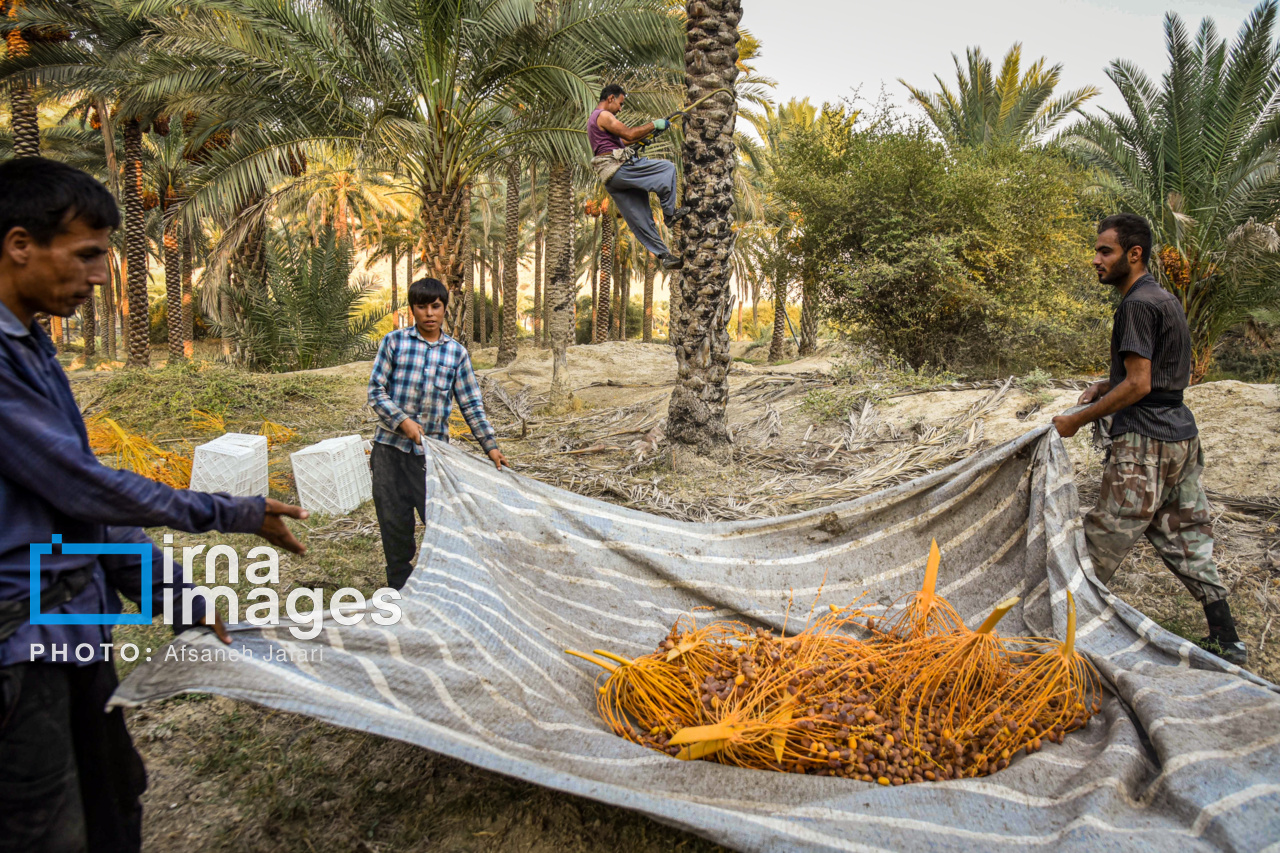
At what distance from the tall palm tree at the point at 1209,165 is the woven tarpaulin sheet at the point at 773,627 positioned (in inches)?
420

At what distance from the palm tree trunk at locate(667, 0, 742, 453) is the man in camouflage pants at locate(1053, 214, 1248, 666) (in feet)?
10.7

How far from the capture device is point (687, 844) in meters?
2.28

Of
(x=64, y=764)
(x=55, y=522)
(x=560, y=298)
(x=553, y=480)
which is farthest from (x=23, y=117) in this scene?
(x=64, y=764)

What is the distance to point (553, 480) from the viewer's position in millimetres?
6020

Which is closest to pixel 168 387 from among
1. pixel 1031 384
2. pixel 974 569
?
pixel 974 569

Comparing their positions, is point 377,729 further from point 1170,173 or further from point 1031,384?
point 1170,173

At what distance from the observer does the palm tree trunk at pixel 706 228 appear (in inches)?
231

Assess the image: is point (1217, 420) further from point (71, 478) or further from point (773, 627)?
point (71, 478)

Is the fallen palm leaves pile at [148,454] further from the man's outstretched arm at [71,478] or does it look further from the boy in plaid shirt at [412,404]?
the man's outstretched arm at [71,478]

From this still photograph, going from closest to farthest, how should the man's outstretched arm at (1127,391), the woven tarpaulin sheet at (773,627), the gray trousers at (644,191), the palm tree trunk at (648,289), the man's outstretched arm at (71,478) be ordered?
1. the man's outstretched arm at (71,478)
2. the woven tarpaulin sheet at (773,627)
3. the man's outstretched arm at (1127,391)
4. the gray trousers at (644,191)
5. the palm tree trunk at (648,289)

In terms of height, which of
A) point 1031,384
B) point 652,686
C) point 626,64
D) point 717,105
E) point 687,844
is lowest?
point 687,844

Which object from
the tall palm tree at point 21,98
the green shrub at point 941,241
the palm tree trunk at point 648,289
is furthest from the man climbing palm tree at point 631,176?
the palm tree trunk at point 648,289

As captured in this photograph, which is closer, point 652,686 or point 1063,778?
point 1063,778

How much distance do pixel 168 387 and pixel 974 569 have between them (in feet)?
31.3
